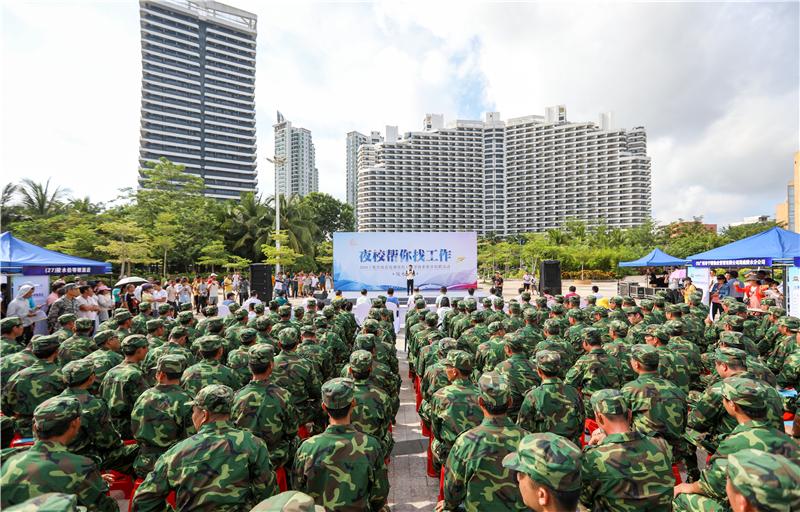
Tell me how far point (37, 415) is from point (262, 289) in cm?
1171

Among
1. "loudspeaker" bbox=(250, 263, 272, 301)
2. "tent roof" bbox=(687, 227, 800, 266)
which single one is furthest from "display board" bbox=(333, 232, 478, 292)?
"tent roof" bbox=(687, 227, 800, 266)

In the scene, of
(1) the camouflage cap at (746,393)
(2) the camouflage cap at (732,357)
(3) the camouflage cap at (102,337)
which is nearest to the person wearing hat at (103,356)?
(3) the camouflage cap at (102,337)

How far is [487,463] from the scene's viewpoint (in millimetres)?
2248

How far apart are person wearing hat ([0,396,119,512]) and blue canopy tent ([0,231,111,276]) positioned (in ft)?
28.2

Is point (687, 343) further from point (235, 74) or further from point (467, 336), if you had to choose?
point (235, 74)

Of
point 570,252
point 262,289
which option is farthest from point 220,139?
point 262,289

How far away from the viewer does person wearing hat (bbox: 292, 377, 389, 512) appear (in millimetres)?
2213

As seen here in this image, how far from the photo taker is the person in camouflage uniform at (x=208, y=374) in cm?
350

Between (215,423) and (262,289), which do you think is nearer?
(215,423)

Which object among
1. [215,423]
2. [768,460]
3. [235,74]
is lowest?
[215,423]

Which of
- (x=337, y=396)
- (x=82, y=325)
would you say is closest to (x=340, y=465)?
(x=337, y=396)

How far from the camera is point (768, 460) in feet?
4.94

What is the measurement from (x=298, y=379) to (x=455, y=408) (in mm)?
1552

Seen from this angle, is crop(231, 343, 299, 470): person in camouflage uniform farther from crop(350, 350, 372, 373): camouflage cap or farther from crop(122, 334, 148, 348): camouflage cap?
crop(122, 334, 148, 348): camouflage cap
